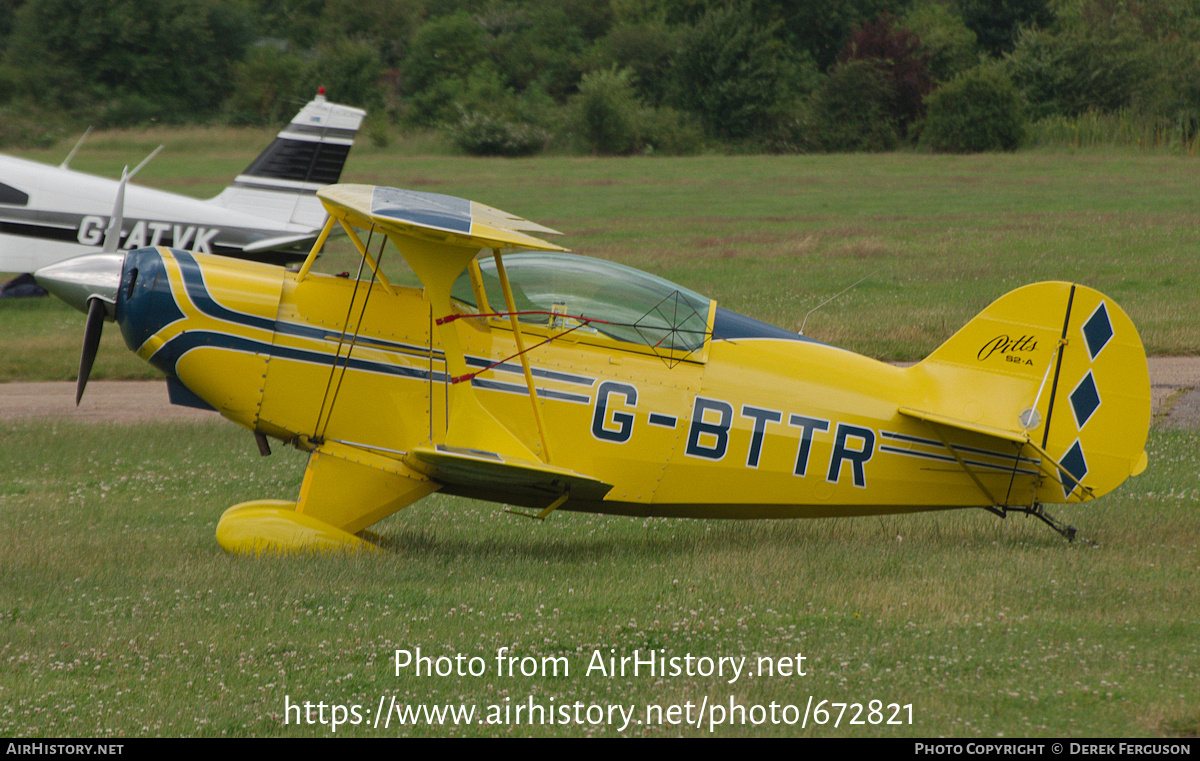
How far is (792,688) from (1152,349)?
13219mm

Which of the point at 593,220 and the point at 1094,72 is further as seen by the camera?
the point at 1094,72

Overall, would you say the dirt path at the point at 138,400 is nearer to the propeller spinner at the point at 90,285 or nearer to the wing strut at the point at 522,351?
the propeller spinner at the point at 90,285

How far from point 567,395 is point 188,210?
13.8 m

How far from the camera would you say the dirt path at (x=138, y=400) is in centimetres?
1364

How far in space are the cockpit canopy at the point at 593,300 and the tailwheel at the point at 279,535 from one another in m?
1.85

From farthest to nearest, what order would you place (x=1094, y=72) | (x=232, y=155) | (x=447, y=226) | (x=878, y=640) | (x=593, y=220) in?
1. (x=1094, y=72)
2. (x=232, y=155)
3. (x=593, y=220)
4. (x=447, y=226)
5. (x=878, y=640)

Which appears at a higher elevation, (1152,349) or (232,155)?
(1152,349)

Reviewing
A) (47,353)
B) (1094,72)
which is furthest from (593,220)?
(1094,72)

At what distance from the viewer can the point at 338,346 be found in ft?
25.8

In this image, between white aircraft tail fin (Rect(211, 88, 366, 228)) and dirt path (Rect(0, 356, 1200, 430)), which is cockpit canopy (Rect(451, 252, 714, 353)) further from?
white aircraft tail fin (Rect(211, 88, 366, 228))

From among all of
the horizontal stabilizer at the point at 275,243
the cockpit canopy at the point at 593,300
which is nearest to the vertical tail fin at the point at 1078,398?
the cockpit canopy at the point at 593,300

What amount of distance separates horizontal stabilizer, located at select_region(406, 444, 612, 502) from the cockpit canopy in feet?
3.39

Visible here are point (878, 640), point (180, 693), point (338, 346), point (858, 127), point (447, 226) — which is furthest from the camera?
point (858, 127)

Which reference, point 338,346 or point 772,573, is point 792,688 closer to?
point 772,573
